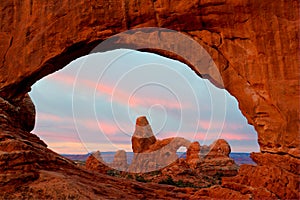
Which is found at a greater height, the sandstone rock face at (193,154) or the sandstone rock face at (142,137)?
the sandstone rock face at (142,137)

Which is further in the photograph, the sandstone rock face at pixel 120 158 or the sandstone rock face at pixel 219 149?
the sandstone rock face at pixel 120 158

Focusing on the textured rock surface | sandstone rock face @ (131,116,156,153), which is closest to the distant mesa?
sandstone rock face @ (131,116,156,153)

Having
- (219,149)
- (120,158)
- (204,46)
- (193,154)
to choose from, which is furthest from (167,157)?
(204,46)

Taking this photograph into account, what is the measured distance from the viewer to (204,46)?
16078 millimetres

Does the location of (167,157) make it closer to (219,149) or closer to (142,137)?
(142,137)

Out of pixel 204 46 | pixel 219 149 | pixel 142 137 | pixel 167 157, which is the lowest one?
pixel 167 157

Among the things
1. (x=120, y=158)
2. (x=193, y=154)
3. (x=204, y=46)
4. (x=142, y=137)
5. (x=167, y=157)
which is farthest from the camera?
(x=120, y=158)

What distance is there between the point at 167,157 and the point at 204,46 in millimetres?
50629

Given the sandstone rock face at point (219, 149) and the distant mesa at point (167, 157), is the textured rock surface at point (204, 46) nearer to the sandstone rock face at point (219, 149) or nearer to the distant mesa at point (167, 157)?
the distant mesa at point (167, 157)

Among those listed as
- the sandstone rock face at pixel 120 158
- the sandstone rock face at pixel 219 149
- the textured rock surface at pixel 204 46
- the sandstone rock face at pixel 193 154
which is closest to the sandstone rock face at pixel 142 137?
the sandstone rock face at pixel 120 158

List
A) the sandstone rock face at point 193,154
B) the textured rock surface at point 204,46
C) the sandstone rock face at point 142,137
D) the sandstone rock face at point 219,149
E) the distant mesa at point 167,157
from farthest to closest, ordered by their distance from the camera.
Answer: the sandstone rock face at point 142,137 → the sandstone rock face at point 219,149 → the sandstone rock face at point 193,154 → the distant mesa at point 167,157 → the textured rock surface at point 204,46

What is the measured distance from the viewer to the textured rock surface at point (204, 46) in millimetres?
13297

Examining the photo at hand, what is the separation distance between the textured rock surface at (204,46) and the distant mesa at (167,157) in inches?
1197

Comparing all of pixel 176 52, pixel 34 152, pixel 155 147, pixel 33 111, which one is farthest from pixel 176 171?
pixel 34 152
